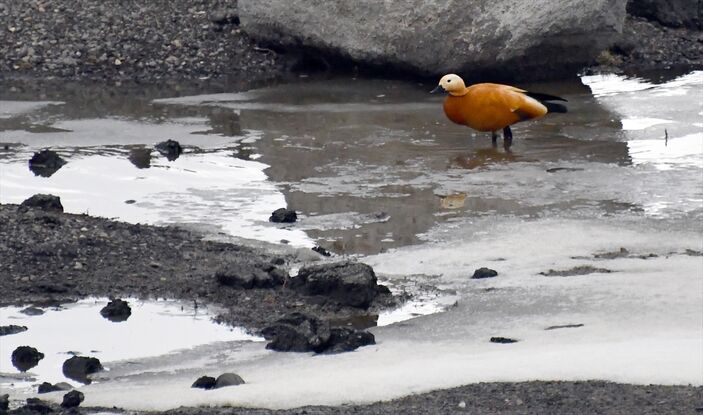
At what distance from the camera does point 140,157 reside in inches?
386

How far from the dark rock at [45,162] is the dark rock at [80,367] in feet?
13.3

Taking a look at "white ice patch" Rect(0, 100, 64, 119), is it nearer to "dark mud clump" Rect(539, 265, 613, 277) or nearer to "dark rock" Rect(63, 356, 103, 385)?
"dark mud clump" Rect(539, 265, 613, 277)

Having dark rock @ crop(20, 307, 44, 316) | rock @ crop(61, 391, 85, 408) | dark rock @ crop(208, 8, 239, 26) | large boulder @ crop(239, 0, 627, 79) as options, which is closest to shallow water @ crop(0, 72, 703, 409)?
rock @ crop(61, 391, 85, 408)

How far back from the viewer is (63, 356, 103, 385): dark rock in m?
5.48

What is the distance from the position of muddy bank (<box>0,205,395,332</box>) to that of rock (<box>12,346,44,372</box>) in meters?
0.79

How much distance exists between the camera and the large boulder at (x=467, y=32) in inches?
478

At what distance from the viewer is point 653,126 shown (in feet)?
34.8

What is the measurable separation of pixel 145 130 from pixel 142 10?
3573mm

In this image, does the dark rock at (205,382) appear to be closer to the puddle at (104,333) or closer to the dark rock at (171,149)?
the puddle at (104,333)

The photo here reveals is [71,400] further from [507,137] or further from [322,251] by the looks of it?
[507,137]

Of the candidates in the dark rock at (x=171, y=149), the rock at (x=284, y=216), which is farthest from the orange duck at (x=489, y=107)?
the rock at (x=284, y=216)

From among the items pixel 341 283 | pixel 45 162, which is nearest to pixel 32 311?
pixel 341 283

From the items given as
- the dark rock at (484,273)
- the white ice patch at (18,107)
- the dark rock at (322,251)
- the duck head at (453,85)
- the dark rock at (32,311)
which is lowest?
the dark rock at (484,273)

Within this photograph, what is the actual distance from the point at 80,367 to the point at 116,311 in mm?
741
